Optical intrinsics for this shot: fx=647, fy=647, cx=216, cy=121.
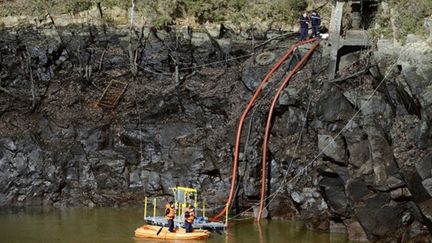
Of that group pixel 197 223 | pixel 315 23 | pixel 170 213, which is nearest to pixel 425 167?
pixel 197 223

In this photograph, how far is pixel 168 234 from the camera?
771 inches

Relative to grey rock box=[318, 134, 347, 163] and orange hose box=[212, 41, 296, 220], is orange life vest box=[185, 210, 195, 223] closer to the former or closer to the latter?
orange hose box=[212, 41, 296, 220]

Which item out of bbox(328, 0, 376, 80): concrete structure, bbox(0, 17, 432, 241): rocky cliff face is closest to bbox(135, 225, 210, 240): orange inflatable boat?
bbox(0, 17, 432, 241): rocky cliff face

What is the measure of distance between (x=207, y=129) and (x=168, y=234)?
272 inches

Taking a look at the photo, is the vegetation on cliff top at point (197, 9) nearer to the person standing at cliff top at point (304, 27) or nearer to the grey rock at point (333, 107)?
the person standing at cliff top at point (304, 27)

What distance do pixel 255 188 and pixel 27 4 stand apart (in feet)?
48.2

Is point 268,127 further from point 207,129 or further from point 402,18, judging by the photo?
point 402,18

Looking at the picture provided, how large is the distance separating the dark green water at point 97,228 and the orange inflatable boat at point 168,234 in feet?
0.85

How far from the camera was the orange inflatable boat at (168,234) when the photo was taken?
19406 mm

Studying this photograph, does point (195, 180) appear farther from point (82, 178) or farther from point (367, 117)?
point (367, 117)

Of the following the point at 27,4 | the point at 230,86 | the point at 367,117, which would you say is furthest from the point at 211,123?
the point at 27,4

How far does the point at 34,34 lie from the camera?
28781 mm

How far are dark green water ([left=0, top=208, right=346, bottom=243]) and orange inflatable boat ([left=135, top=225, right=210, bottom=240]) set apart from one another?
0.26 metres

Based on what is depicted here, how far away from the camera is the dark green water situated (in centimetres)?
1952
